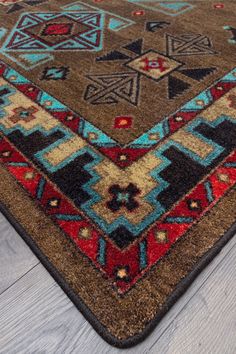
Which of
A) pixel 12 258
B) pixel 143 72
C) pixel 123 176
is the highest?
pixel 143 72

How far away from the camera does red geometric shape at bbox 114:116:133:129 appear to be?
150 centimetres

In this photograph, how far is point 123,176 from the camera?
1286mm

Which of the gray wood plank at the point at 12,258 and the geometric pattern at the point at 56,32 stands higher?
the geometric pattern at the point at 56,32

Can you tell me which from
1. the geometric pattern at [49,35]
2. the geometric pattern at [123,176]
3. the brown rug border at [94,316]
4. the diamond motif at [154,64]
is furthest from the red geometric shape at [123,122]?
the geometric pattern at [49,35]

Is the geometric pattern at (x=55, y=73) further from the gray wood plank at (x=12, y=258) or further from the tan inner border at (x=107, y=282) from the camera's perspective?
the gray wood plank at (x=12, y=258)

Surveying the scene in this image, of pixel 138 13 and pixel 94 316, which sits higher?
pixel 138 13

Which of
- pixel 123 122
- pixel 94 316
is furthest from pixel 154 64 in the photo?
pixel 94 316

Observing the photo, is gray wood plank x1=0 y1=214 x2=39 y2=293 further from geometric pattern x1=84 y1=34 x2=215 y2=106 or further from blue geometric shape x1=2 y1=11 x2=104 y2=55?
blue geometric shape x1=2 y1=11 x2=104 y2=55

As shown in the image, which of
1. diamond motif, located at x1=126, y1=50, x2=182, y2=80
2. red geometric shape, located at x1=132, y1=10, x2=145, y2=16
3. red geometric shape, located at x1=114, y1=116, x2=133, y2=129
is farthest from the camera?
red geometric shape, located at x1=132, y1=10, x2=145, y2=16

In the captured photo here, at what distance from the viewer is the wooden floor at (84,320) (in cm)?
89

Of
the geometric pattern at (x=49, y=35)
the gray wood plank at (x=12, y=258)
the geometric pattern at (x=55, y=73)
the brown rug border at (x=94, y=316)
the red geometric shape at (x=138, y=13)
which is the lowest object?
the gray wood plank at (x=12, y=258)

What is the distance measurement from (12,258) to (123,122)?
772 millimetres

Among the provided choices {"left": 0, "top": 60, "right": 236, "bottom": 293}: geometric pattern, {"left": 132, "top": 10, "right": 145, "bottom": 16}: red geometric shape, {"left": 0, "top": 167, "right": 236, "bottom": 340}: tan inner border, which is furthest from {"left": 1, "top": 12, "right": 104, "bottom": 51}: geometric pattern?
{"left": 0, "top": 167, "right": 236, "bottom": 340}: tan inner border

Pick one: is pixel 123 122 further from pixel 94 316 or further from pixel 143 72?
pixel 94 316
